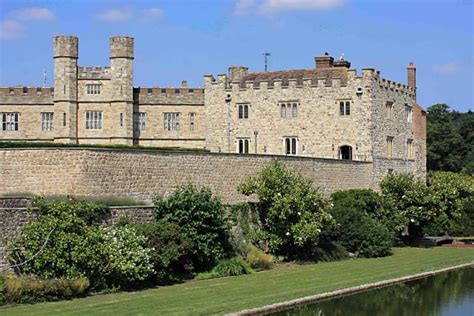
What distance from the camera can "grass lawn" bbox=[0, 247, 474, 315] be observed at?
23.6 m

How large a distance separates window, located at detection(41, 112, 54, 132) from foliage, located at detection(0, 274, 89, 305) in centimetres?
2605

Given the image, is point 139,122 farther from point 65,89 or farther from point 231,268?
point 231,268

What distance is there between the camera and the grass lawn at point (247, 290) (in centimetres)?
2356

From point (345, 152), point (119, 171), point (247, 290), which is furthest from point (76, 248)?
point (345, 152)

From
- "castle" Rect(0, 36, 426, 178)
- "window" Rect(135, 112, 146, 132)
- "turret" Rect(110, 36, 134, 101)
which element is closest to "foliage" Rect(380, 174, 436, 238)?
"castle" Rect(0, 36, 426, 178)

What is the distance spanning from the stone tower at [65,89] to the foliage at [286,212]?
16.4 meters

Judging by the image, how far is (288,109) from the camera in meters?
48.4

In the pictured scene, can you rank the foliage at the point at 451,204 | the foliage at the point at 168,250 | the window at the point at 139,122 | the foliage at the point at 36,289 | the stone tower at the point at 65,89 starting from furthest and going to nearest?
the window at the point at 139,122 → the stone tower at the point at 65,89 → the foliage at the point at 451,204 → the foliage at the point at 168,250 → the foliage at the point at 36,289

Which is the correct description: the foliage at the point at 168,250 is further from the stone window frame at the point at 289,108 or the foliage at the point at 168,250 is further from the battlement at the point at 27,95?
the battlement at the point at 27,95

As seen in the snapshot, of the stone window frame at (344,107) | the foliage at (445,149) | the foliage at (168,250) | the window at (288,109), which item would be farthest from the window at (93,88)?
the foliage at (445,149)

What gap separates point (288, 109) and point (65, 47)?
42.6 ft

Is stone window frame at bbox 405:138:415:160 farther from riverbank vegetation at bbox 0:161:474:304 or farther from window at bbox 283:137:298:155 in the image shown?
window at bbox 283:137:298:155

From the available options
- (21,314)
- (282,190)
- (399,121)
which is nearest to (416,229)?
(399,121)

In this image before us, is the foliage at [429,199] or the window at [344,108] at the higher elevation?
the window at [344,108]
